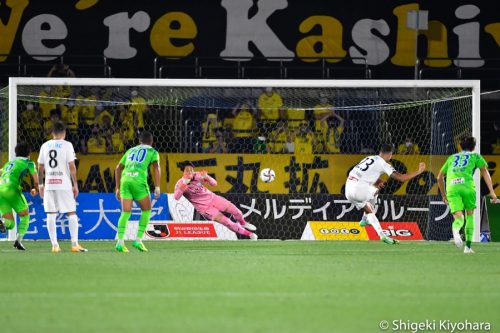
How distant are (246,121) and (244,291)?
13667 millimetres

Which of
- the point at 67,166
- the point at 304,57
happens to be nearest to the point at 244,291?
the point at 67,166

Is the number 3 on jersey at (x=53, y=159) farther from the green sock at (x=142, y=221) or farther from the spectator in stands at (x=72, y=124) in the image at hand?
the spectator in stands at (x=72, y=124)

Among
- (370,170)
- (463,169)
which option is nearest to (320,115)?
(370,170)

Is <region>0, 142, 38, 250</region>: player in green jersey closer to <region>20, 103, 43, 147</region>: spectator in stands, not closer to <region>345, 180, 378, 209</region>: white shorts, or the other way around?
<region>20, 103, 43, 147</region>: spectator in stands

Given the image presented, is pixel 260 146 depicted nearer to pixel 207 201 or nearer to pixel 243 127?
pixel 243 127

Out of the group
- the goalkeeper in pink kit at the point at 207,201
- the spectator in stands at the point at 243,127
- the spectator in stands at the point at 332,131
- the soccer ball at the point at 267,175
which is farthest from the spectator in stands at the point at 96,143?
the spectator in stands at the point at 332,131

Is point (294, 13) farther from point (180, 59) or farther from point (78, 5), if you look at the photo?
point (78, 5)

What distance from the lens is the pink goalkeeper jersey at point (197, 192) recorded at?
66.9 feet

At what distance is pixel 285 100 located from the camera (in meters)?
22.1

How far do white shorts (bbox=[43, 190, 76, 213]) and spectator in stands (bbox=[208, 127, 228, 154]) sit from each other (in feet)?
21.6

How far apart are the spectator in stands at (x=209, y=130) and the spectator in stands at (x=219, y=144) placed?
3 centimetres

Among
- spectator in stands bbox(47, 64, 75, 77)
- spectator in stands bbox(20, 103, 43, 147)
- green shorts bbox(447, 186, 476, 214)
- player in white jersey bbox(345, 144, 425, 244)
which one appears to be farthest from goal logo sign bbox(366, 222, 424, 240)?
spectator in stands bbox(47, 64, 75, 77)

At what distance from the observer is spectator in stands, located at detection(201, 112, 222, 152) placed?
2202 cm

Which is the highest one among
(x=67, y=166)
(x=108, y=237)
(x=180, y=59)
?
(x=180, y=59)
